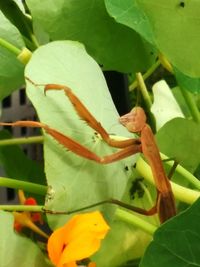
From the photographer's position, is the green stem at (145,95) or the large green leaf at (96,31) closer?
the large green leaf at (96,31)

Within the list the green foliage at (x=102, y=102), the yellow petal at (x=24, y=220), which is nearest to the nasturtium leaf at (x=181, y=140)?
the green foliage at (x=102, y=102)

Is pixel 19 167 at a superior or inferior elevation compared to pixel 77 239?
inferior

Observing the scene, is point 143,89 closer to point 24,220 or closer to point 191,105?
point 191,105

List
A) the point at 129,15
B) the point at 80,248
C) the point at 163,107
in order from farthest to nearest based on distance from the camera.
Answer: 1. the point at 163,107
2. the point at 129,15
3. the point at 80,248

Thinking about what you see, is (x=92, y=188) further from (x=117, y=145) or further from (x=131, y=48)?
(x=131, y=48)

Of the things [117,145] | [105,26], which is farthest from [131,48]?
[117,145]

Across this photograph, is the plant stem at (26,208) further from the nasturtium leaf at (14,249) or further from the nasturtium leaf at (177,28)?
the nasturtium leaf at (177,28)

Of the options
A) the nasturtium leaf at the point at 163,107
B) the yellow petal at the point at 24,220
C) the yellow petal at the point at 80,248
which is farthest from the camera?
the nasturtium leaf at the point at 163,107

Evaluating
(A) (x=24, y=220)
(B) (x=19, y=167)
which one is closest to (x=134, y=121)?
(A) (x=24, y=220)
